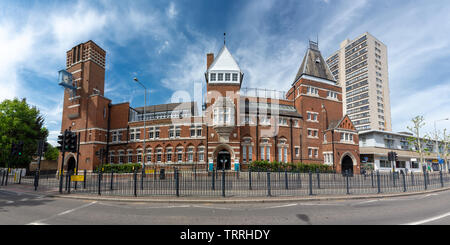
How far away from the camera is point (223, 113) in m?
30.3

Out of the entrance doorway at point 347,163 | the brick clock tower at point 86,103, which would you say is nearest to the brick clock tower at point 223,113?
the entrance doorway at point 347,163

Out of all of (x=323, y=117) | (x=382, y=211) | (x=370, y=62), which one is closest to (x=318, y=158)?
(x=323, y=117)

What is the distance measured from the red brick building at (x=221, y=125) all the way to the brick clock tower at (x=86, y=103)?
172mm

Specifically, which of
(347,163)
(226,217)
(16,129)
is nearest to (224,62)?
(347,163)

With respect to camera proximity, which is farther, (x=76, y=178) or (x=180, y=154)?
(x=180, y=154)

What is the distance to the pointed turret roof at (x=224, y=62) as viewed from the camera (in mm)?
33750

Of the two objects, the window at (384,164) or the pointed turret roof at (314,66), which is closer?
the pointed turret roof at (314,66)

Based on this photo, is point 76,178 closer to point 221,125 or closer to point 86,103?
point 221,125

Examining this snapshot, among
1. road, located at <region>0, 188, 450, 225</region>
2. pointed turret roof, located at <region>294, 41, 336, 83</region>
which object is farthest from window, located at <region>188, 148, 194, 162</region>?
road, located at <region>0, 188, 450, 225</region>

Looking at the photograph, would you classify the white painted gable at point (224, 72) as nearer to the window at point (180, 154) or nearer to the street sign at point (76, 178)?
the window at point (180, 154)

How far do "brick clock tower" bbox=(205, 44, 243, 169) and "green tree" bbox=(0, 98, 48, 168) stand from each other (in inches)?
1165

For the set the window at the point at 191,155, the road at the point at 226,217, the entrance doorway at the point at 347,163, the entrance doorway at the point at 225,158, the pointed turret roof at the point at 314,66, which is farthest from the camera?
the pointed turret roof at the point at 314,66

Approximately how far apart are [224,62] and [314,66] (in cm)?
1890
